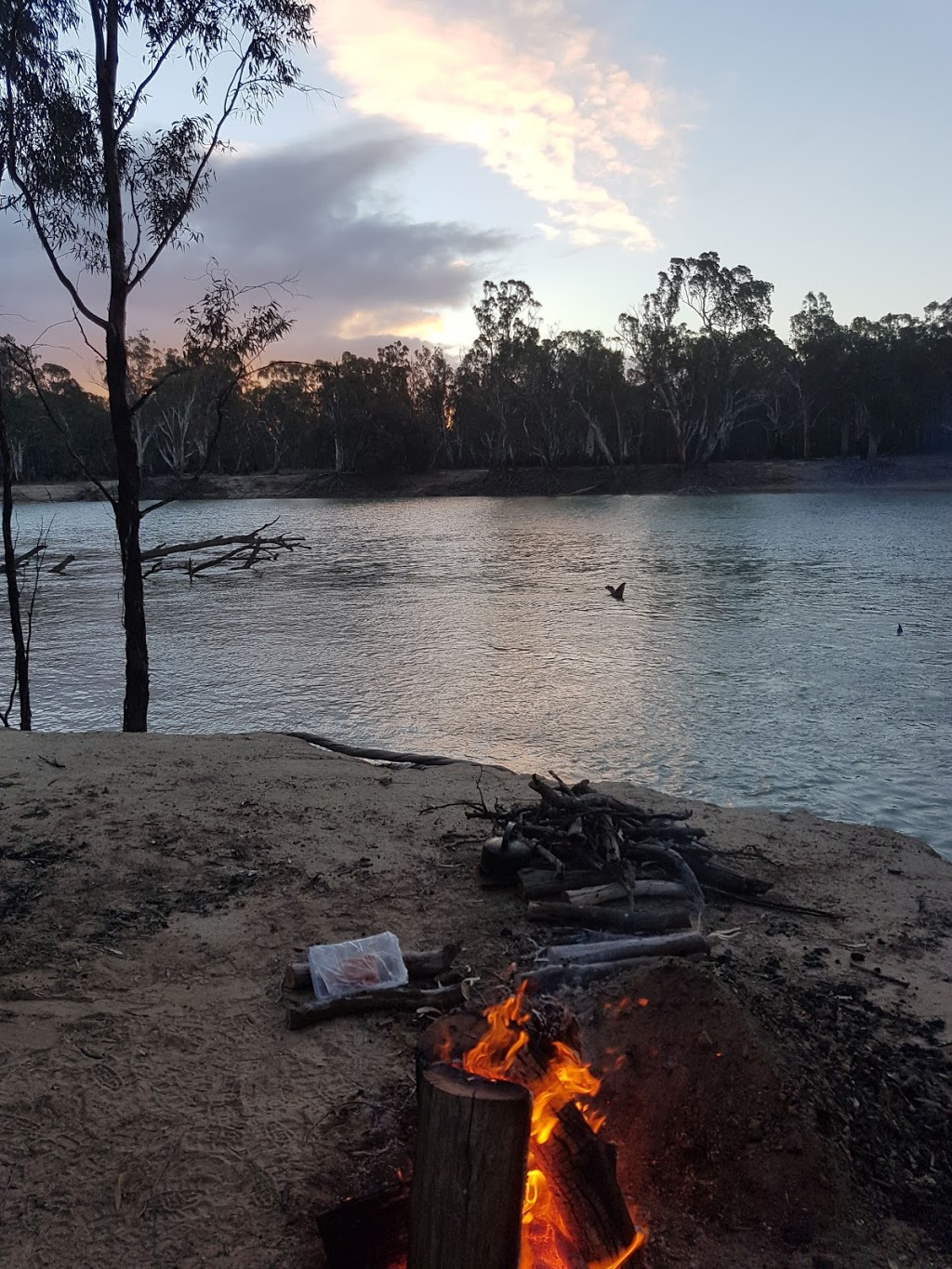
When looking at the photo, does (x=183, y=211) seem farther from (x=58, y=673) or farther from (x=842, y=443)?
(x=842, y=443)

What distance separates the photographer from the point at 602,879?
535 centimetres

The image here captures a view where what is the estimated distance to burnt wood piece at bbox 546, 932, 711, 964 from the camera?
4523 mm

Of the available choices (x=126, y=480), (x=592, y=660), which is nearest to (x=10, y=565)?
(x=126, y=480)

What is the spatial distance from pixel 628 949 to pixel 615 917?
43 cm

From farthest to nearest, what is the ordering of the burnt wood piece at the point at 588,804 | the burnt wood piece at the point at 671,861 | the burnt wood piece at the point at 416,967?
the burnt wood piece at the point at 588,804, the burnt wood piece at the point at 671,861, the burnt wood piece at the point at 416,967

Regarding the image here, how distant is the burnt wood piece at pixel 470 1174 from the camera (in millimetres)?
2395

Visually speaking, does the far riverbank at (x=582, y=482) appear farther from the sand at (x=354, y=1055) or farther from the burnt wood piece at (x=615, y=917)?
the burnt wood piece at (x=615, y=917)

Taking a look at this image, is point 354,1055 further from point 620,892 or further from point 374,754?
point 374,754

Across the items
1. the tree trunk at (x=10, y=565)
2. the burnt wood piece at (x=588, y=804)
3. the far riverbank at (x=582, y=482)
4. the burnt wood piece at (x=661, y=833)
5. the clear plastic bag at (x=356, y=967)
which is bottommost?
the clear plastic bag at (x=356, y=967)

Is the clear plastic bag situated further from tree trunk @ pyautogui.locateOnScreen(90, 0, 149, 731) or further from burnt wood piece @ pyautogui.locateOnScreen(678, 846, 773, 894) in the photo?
tree trunk @ pyautogui.locateOnScreen(90, 0, 149, 731)

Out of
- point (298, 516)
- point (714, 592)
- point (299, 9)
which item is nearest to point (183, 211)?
point (299, 9)

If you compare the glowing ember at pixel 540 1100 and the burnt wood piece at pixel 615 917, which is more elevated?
the glowing ember at pixel 540 1100

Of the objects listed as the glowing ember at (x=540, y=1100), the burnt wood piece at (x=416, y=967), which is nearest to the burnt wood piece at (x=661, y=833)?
the burnt wood piece at (x=416, y=967)

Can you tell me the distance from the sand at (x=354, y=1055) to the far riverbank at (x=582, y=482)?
206 feet
